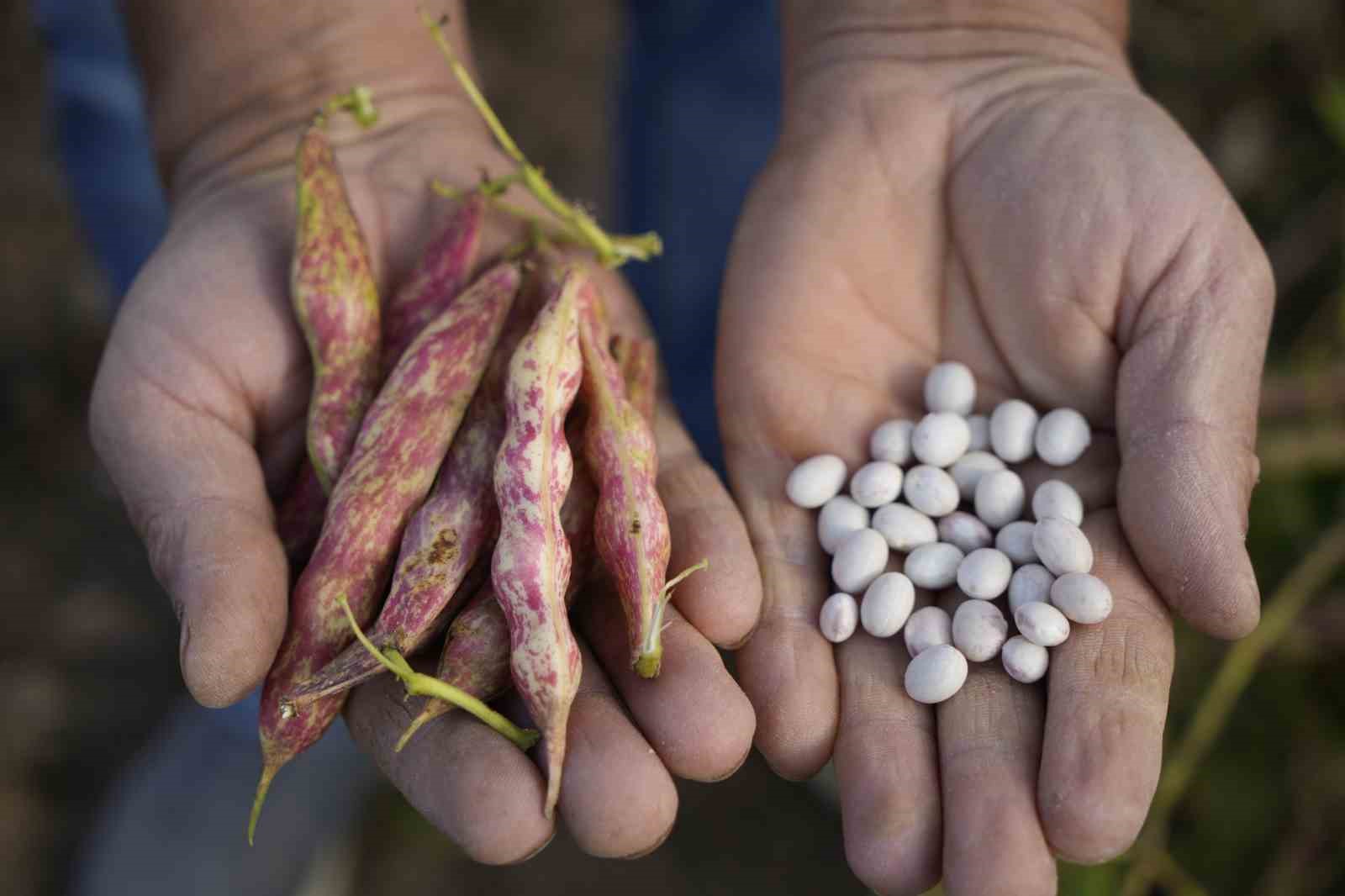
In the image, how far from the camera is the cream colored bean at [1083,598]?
2.52m

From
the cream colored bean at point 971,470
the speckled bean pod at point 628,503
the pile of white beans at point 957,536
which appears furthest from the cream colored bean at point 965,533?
the speckled bean pod at point 628,503

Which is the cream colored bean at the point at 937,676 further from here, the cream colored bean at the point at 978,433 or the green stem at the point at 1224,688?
the green stem at the point at 1224,688

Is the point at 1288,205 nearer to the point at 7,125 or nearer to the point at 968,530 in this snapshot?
the point at 968,530

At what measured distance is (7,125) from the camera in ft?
20.8

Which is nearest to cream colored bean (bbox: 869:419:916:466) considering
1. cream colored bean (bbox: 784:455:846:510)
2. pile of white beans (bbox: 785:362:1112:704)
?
pile of white beans (bbox: 785:362:1112:704)

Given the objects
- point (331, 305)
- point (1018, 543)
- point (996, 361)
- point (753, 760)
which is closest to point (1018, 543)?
point (1018, 543)

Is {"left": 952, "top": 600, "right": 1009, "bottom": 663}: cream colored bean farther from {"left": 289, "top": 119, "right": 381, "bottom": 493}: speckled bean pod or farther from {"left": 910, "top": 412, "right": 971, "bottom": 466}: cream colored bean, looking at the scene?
{"left": 289, "top": 119, "right": 381, "bottom": 493}: speckled bean pod

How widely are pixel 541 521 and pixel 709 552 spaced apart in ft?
1.37

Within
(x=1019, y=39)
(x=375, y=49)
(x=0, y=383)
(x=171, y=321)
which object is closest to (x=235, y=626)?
(x=171, y=321)

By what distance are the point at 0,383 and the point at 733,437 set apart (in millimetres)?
4307

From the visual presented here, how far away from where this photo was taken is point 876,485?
9.91 feet

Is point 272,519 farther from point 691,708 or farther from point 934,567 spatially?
point 934,567

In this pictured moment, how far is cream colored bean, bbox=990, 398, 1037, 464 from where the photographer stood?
121 inches

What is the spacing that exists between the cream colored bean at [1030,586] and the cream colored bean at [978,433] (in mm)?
503
